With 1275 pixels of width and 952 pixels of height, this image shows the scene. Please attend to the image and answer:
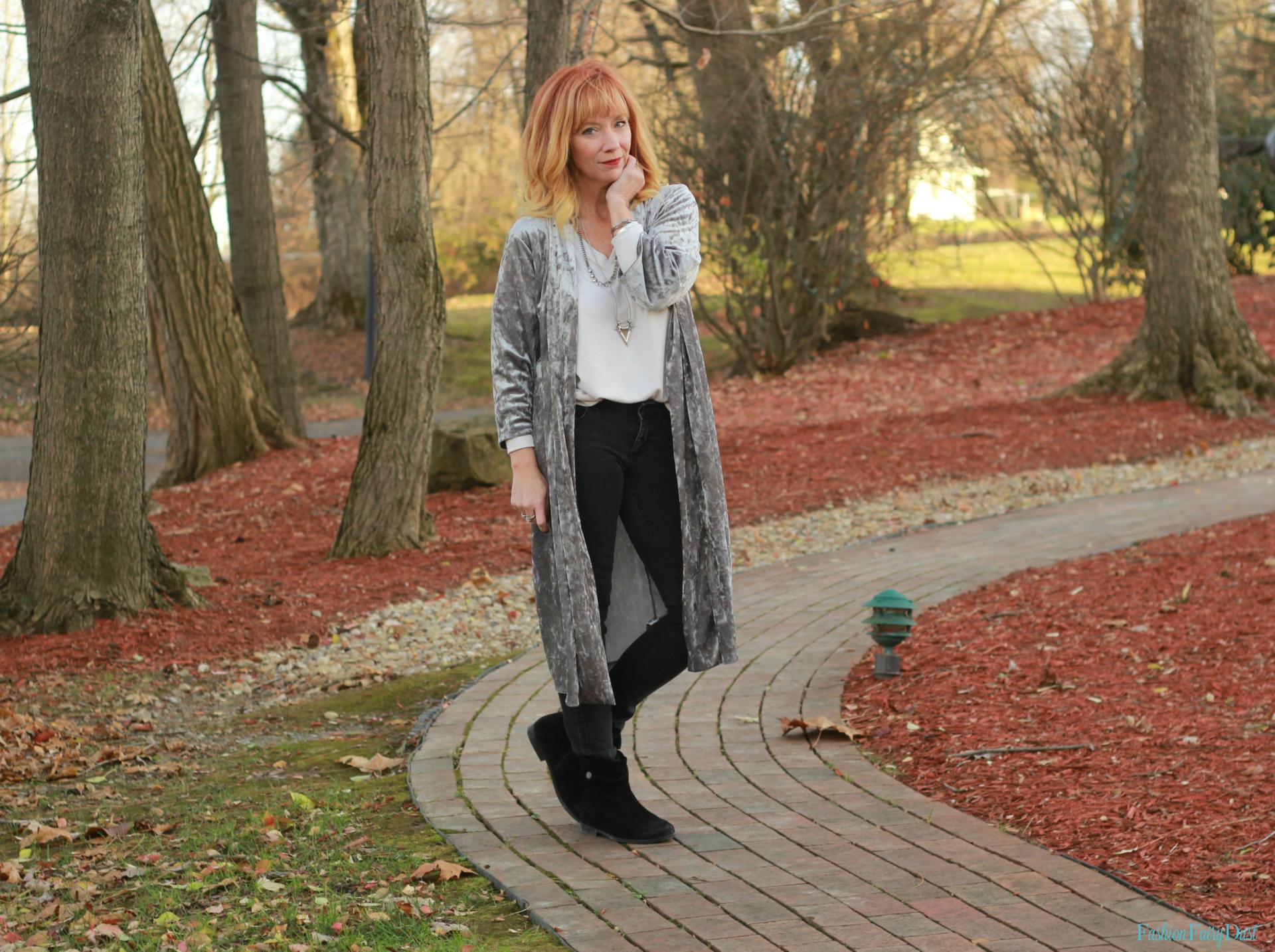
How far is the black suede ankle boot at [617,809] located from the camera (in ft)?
12.3

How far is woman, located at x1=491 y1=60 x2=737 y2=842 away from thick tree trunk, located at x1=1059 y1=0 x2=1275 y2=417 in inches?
393

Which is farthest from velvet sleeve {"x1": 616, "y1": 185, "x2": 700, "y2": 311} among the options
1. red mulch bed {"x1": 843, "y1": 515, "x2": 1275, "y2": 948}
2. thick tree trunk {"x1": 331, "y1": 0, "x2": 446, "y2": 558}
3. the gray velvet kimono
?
thick tree trunk {"x1": 331, "y1": 0, "x2": 446, "y2": 558}

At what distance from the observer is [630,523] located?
368cm

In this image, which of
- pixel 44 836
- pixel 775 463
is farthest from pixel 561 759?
pixel 775 463

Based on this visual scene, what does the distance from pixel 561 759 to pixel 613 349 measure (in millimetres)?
1145

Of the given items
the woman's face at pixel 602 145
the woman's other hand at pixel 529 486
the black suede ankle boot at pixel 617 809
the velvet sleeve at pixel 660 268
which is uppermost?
the woman's face at pixel 602 145

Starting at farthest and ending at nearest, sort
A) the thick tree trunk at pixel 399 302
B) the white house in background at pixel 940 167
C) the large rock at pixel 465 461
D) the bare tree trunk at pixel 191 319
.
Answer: the white house in background at pixel 940 167 < the bare tree trunk at pixel 191 319 < the large rock at pixel 465 461 < the thick tree trunk at pixel 399 302

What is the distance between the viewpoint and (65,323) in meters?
6.46

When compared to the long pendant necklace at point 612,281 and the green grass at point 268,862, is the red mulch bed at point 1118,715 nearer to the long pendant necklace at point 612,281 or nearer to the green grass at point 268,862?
the green grass at point 268,862

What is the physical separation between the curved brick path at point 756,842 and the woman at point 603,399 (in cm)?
42

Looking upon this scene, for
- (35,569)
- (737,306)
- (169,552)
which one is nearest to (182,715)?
(35,569)

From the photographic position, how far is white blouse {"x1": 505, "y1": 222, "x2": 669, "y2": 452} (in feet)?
11.7

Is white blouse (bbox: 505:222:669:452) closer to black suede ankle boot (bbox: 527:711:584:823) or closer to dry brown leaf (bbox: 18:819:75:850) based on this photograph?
black suede ankle boot (bbox: 527:711:584:823)

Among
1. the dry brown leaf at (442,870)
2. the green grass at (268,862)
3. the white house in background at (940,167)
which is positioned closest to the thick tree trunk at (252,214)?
the white house in background at (940,167)
